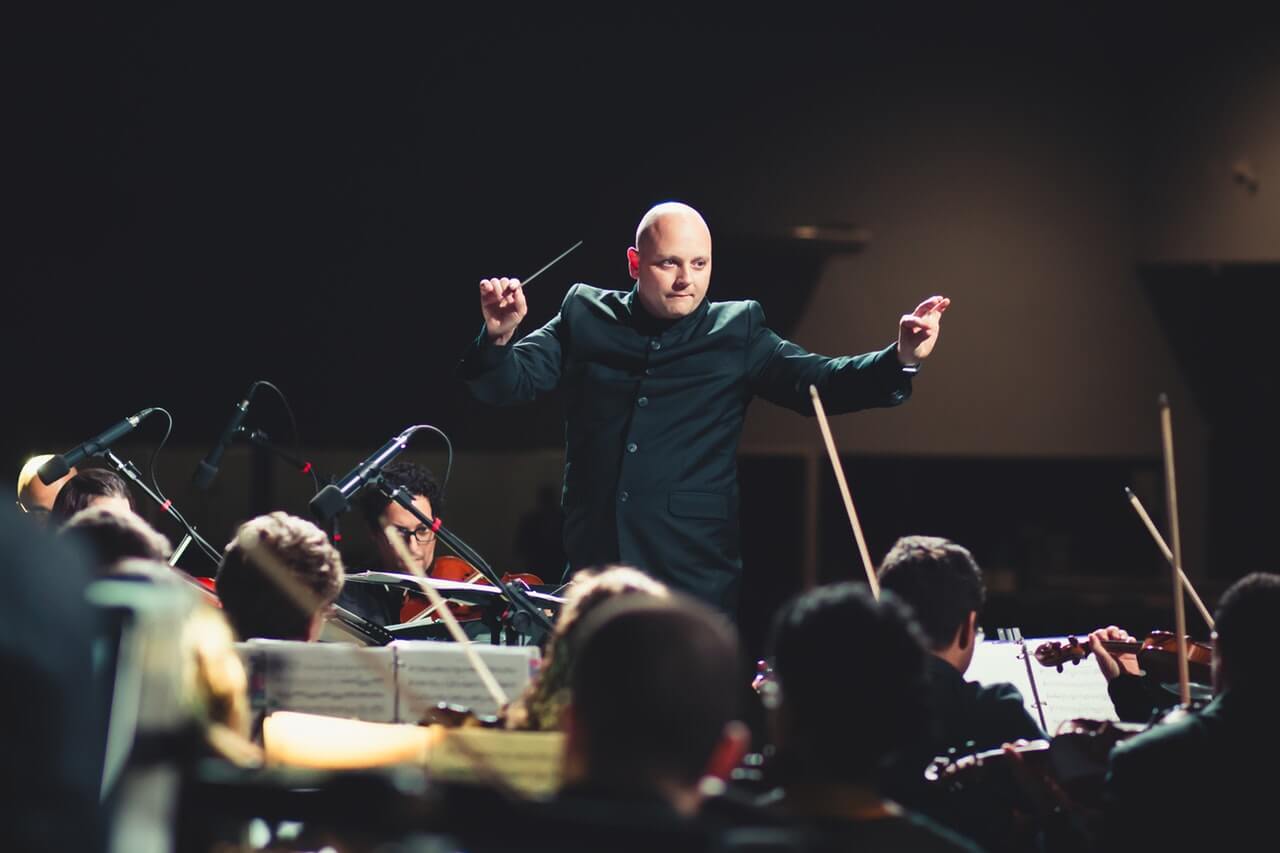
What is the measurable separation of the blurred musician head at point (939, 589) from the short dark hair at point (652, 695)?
3.36ft

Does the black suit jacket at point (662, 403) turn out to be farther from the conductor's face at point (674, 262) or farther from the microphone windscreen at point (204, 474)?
the microphone windscreen at point (204, 474)

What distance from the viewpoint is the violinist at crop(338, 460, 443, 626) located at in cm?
352

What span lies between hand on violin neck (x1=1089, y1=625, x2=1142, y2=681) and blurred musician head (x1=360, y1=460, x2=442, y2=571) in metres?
1.50

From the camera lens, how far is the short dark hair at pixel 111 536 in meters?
1.88

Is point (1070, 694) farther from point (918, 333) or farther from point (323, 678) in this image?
point (323, 678)

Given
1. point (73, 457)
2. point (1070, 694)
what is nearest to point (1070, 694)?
point (1070, 694)

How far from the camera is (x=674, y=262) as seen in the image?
3.06 metres

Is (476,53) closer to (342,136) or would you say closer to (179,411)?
(342,136)

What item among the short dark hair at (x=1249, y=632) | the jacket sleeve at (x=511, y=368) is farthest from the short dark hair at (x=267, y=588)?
the short dark hair at (x=1249, y=632)

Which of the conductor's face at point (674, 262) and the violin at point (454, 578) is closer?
the conductor's face at point (674, 262)

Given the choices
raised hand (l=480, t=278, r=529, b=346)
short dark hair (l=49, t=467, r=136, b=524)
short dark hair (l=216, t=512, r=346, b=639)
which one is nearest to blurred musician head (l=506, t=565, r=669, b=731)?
short dark hair (l=216, t=512, r=346, b=639)

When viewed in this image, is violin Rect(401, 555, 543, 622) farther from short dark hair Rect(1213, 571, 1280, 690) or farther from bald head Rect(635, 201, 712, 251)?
short dark hair Rect(1213, 571, 1280, 690)

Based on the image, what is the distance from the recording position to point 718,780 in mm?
1376

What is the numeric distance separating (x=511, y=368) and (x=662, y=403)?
0.33 metres
